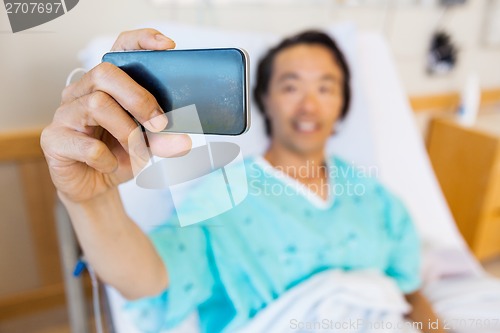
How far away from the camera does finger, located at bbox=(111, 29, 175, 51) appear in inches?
11.8

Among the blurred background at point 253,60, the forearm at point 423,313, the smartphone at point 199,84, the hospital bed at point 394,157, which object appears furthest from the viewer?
the hospital bed at point 394,157

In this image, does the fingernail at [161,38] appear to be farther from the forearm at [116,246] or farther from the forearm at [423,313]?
the forearm at [423,313]

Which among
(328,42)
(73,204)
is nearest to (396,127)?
(328,42)

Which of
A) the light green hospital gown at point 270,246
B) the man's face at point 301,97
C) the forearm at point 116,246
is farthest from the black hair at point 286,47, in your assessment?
the forearm at point 116,246

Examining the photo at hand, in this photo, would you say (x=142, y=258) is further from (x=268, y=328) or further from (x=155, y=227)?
(x=268, y=328)

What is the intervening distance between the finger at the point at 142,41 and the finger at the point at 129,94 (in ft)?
0.09

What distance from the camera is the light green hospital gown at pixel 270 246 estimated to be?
0.54m

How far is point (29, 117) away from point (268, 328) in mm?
417

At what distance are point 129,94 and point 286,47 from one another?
0.50 meters

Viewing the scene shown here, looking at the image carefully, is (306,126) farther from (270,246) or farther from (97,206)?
(97,206)

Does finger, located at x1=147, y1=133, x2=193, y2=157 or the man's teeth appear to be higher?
finger, located at x1=147, y1=133, x2=193, y2=157

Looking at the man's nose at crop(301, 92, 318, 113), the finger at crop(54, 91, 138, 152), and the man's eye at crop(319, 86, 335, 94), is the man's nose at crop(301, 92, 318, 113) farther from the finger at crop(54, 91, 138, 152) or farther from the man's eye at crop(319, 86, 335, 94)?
the finger at crop(54, 91, 138, 152)

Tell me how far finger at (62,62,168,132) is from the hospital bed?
0.97 ft

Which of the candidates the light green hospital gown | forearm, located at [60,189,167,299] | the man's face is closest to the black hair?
the man's face
